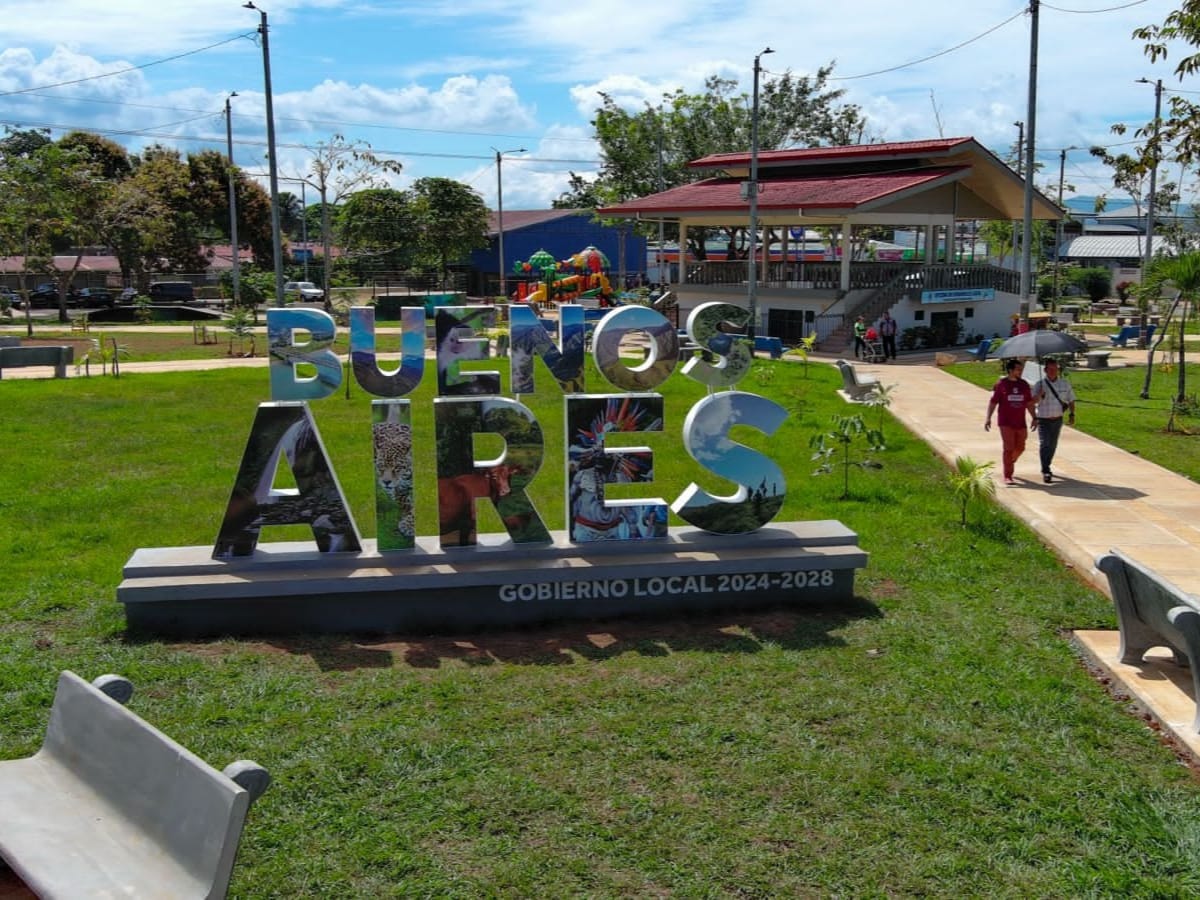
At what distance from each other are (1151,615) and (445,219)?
6480cm

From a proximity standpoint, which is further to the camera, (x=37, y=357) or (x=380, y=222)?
(x=380, y=222)

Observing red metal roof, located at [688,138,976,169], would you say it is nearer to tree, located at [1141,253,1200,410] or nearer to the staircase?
the staircase

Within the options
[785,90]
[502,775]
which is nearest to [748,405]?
[502,775]

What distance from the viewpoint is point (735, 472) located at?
9.82 meters

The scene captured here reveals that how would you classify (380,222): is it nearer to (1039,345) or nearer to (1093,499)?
(1039,345)

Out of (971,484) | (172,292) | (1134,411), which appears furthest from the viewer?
(172,292)

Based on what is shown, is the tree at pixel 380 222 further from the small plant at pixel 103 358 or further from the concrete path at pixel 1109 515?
the concrete path at pixel 1109 515

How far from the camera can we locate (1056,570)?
10688mm

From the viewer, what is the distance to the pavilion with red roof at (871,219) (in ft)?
117

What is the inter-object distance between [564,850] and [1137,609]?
461cm

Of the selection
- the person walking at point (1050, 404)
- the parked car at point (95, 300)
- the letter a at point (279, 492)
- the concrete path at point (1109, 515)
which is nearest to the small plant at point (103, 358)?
the concrete path at point (1109, 515)

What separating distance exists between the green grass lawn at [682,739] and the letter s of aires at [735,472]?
837mm

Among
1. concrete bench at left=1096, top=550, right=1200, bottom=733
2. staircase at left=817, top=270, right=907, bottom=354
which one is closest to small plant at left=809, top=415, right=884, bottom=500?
concrete bench at left=1096, top=550, right=1200, bottom=733

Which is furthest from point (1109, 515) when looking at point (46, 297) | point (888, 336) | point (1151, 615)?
point (46, 297)
